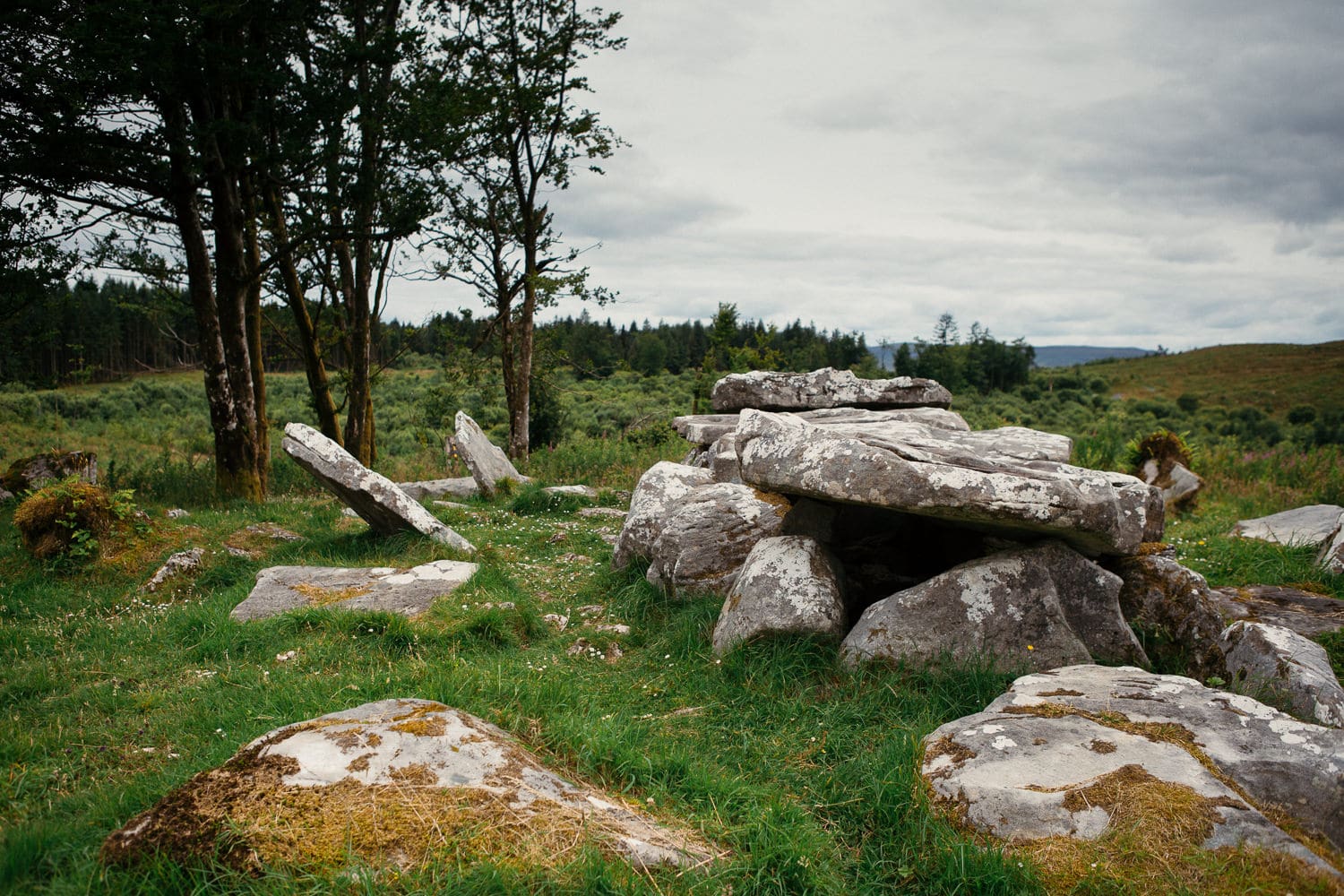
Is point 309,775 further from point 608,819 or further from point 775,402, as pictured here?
point 775,402

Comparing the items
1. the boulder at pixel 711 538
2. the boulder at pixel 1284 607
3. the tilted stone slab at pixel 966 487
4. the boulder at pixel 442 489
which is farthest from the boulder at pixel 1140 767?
the boulder at pixel 442 489

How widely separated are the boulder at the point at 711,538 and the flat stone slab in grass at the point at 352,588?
2.23 m

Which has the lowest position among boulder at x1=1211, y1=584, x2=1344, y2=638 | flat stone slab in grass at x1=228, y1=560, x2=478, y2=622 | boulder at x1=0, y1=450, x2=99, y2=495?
flat stone slab in grass at x1=228, y1=560, x2=478, y2=622

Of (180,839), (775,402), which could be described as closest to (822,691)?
(180,839)

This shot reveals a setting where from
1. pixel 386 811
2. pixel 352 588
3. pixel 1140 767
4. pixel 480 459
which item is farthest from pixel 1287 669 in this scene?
pixel 480 459

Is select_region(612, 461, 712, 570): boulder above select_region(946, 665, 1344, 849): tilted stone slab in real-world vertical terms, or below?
above

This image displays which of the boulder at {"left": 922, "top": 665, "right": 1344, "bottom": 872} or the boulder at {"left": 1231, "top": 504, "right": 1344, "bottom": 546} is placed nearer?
the boulder at {"left": 922, "top": 665, "right": 1344, "bottom": 872}

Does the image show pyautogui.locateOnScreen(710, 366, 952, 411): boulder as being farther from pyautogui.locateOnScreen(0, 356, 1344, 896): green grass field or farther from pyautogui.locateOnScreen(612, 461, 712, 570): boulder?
pyautogui.locateOnScreen(0, 356, 1344, 896): green grass field

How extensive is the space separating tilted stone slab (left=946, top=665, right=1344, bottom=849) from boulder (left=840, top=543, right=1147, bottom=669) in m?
0.49

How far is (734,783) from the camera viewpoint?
4.19 meters

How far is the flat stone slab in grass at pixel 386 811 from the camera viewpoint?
9.88 feet

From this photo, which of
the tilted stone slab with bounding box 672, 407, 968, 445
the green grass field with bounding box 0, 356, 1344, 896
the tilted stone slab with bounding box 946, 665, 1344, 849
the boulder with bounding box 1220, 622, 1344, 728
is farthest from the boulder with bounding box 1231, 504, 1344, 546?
the tilted stone slab with bounding box 946, 665, 1344, 849

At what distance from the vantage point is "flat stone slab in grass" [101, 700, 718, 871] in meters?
3.01

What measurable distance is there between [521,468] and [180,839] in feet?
50.2
